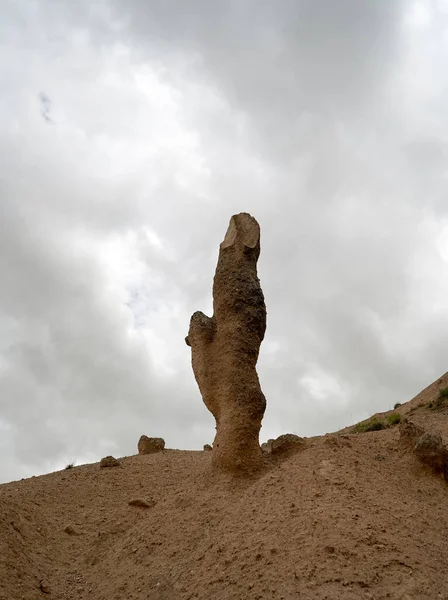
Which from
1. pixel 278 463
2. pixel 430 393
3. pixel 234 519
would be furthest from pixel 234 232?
pixel 430 393

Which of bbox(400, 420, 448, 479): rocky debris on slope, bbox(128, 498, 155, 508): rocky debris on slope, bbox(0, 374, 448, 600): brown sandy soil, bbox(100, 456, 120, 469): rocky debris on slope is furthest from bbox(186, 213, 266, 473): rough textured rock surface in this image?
bbox(100, 456, 120, 469): rocky debris on slope

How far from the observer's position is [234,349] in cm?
1058

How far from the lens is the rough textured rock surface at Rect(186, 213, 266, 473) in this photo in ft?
32.9

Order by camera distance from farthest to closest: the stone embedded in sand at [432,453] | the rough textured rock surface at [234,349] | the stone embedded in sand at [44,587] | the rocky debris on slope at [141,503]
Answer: the rocky debris on slope at [141,503]
the rough textured rock surface at [234,349]
the stone embedded in sand at [432,453]
the stone embedded in sand at [44,587]

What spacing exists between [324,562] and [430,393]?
20.5 m

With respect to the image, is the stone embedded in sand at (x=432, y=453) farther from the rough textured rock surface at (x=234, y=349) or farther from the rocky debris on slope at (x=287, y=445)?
the rough textured rock surface at (x=234, y=349)

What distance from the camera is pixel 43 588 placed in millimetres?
8156

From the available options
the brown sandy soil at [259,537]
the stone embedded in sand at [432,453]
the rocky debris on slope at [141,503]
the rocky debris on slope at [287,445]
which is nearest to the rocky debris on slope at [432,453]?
the stone embedded in sand at [432,453]

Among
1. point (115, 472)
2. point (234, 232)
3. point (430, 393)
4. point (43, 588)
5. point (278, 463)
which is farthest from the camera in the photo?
point (430, 393)

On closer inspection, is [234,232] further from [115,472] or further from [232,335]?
[115,472]

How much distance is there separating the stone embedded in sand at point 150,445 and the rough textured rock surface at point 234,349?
24.9 ft

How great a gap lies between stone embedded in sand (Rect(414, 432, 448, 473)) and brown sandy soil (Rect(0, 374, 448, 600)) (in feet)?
0.51

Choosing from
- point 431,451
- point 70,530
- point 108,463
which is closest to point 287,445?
point 431,451

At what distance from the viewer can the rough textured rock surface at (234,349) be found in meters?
10.0
